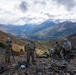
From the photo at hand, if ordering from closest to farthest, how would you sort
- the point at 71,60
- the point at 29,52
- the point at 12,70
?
the point at 12,70
the point at 29,52
the point at 71,60

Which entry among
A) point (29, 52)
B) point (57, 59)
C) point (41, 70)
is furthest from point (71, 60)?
point (41, 70)

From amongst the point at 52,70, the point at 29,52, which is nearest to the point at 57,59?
the point at 29,52

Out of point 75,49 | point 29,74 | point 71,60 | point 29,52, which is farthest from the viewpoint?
point 75,49

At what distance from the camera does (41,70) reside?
76.4 ft

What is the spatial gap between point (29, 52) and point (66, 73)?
608 cm

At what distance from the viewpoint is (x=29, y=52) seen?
27219mm

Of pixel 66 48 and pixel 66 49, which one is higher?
pixel 66 48

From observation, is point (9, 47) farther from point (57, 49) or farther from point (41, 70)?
point (41, 70)

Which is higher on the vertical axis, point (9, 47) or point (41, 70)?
point (9, 47)

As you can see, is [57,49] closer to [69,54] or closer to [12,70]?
[69,54]

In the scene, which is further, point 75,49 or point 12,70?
point 75,49

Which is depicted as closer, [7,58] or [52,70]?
[52,70]

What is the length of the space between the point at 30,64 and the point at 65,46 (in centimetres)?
622

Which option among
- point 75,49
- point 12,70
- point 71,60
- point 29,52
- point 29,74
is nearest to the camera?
point 29,74
